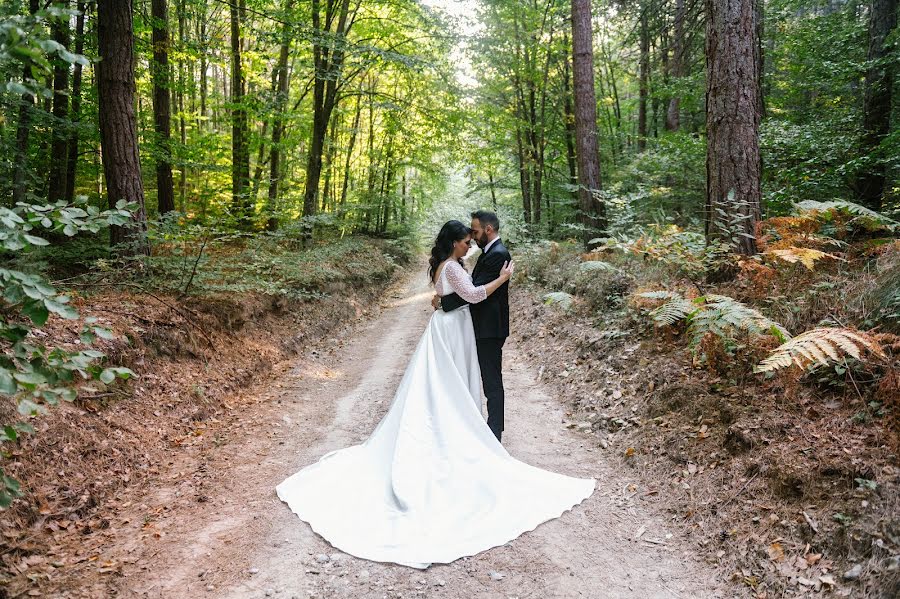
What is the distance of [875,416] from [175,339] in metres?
7.58

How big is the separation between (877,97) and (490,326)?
8.87 meters

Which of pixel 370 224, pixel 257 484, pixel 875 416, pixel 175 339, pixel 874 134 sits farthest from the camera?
pixel 370 224

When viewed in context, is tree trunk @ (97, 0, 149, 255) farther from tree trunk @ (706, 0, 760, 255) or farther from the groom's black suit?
tree trunk @ (706, 0, 760, 255)

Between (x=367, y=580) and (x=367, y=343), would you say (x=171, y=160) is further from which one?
(x=367, y=580)

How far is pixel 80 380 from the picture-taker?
17.7ft

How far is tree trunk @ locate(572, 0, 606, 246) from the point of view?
12.3 m

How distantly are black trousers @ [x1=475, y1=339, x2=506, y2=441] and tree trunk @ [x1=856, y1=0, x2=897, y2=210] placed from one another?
25.5ft

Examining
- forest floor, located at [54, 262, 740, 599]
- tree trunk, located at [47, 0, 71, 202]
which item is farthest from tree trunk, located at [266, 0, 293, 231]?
forest floor, located at [54, 262, 740, 599]

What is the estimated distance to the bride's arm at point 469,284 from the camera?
5.12 meters

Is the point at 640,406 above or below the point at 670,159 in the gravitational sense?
below

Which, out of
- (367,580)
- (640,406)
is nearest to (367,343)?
(640,406)

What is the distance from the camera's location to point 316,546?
3850mm

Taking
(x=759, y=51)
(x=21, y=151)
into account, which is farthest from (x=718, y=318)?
(x=21, y=151)

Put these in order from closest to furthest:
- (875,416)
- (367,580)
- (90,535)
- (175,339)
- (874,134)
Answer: (367,580) → (875,416) → (90,535) → (175,339) → (874,134)
